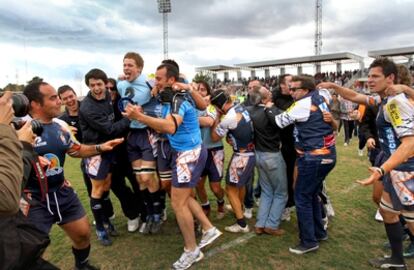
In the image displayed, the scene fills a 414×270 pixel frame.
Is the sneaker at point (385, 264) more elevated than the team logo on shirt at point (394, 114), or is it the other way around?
the team logo on shirt at point (394, 114)

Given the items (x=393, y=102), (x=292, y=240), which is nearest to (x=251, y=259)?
(x=292, y=240)

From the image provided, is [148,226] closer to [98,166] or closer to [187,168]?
[98,166]

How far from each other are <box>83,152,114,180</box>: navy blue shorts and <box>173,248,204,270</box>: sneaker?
5.28ft

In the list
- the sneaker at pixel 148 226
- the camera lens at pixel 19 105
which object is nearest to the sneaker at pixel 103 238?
the sneaker at pixel 148 226

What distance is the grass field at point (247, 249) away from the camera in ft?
13.3

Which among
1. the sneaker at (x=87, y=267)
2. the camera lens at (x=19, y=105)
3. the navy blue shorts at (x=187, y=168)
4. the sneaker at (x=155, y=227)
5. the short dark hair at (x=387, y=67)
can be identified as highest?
the short dark hair at (x=387, y=67)

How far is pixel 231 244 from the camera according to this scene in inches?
179

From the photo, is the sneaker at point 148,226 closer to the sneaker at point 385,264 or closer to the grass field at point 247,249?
the grass field at point 247,249

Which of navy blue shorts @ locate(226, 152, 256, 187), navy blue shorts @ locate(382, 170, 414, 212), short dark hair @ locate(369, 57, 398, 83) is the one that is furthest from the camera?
navy blue shorts @ locate(226, 152, 256, 187)

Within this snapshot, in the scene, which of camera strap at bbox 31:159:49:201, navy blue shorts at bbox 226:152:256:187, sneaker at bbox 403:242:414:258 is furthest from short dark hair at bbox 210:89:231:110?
sneaker at bbox 403:242:414:258

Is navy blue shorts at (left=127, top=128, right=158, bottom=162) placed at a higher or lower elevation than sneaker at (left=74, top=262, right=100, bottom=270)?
higher

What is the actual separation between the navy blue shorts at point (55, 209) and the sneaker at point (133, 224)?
1.53 m

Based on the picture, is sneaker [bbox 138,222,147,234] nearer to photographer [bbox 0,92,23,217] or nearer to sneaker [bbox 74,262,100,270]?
sneaker [bbox 74,262,100,270]

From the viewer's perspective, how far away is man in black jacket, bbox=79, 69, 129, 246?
4492 mm
